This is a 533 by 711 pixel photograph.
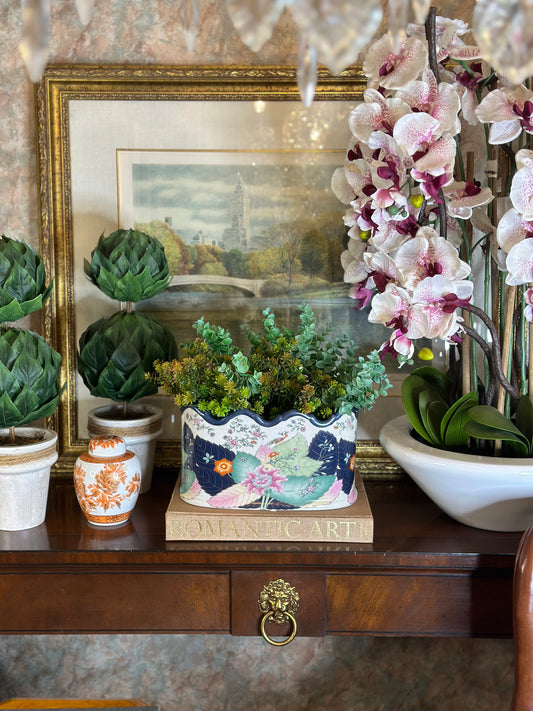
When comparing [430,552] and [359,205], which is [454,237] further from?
[430,552]

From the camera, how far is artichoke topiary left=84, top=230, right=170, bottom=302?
1004 mm

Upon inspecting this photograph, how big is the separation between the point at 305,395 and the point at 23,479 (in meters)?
0.41

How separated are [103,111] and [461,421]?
30.8 inches

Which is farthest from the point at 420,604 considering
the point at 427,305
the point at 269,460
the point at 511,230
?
the point at 511,230

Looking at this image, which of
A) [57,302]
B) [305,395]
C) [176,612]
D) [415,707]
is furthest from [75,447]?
[415,707]

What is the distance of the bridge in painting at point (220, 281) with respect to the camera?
1.16m

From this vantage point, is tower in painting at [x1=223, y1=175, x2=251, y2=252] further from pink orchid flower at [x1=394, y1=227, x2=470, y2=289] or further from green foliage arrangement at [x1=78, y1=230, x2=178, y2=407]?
pink orchid flower at [x1=394, y1=227, x2=470, y2=289]

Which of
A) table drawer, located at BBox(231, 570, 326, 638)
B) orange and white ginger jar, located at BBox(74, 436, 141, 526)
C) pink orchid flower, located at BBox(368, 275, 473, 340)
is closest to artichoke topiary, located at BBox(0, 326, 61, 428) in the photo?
orange and white ginger jar, located at BBox(74, 436, 141, 526)

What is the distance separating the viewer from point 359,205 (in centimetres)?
91

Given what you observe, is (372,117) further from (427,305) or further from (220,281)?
(220,281)

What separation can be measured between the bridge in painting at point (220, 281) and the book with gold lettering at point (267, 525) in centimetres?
42

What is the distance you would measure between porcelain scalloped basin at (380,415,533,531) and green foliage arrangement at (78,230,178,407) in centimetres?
40

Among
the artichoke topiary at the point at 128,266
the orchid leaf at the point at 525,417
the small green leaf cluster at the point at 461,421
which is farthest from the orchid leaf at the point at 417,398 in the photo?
the artichoke topiary at the point at 128,266

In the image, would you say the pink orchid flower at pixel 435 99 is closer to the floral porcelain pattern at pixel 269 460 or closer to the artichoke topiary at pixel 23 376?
the floral porcelain pattern at pixel 269 460
